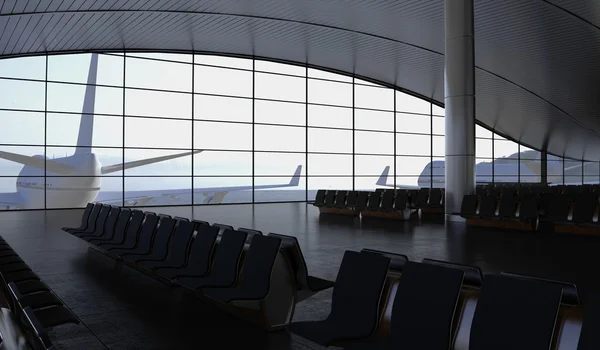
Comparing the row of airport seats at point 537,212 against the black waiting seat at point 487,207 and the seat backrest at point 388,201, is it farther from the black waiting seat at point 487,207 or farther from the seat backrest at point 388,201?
the seat backrest at point 388,201

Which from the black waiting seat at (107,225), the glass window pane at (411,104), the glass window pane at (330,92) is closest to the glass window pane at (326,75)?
the glass window pane at (330,92)

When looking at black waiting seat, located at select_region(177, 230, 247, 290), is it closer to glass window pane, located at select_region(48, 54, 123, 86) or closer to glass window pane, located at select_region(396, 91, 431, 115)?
glass window pane, located at select_region(48, 54, 123, 86)

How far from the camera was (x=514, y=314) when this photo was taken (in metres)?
2.66

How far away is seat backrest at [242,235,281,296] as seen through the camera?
14.4 ft

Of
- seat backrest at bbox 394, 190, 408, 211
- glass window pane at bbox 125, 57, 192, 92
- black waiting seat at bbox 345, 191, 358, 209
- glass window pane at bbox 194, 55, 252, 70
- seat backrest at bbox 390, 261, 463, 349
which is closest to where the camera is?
seat backrest at bbox 390, 261, 463, 349

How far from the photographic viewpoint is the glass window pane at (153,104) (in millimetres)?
39312

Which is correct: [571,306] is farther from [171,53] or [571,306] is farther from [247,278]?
[171,53]

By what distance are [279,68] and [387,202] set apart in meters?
10.4

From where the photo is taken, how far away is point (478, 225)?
43.5 feet

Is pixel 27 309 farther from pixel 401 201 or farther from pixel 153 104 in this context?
pixel 153 104

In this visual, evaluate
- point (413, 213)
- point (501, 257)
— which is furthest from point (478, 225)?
point (501, 257)

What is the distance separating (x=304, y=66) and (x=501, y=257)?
55.4 ft

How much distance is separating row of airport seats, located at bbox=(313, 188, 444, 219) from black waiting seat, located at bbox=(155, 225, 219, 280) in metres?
10.3

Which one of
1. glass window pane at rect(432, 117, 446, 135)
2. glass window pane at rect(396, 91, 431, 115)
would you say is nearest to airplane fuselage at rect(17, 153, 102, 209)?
glass window pane at rect(396, 91, 431, 115)
